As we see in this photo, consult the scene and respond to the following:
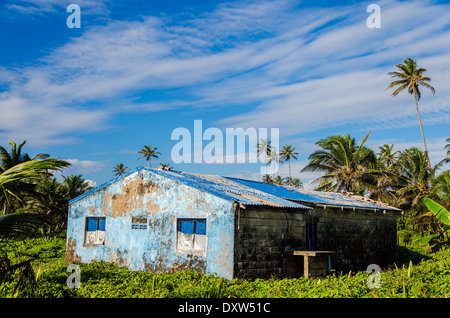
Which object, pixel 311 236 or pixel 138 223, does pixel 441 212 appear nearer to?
pixel 311 236

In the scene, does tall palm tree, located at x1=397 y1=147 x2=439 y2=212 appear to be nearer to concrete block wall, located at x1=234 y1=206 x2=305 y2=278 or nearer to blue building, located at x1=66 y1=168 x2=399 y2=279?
blue building, located at x1=66 y1=168 x2=399 y2=279

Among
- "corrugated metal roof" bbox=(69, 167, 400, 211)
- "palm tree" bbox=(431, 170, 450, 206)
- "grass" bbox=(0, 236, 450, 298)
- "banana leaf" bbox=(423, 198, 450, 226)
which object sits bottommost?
"grass" bbox=(0, 236, 450, 298)

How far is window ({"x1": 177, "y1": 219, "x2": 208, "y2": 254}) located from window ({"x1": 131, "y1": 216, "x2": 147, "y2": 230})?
1.64m

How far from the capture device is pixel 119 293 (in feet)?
31.6

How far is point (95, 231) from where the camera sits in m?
17.0

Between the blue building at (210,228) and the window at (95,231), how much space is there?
0.04 m

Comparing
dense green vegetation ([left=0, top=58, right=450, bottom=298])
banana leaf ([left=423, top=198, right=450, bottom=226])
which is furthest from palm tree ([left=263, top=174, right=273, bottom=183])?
banana leaf ([left=423, top=198, right=450, bottom=226])

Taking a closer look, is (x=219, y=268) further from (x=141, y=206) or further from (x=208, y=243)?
(x=141, y=206)

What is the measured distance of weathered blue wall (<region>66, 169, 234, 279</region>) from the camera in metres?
13.0

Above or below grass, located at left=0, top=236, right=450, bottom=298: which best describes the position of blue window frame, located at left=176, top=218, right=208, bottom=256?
above

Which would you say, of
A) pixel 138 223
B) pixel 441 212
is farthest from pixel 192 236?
pixel 441 212

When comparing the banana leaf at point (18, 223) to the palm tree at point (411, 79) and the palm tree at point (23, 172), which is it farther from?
the palm tree at point (411, 79)
